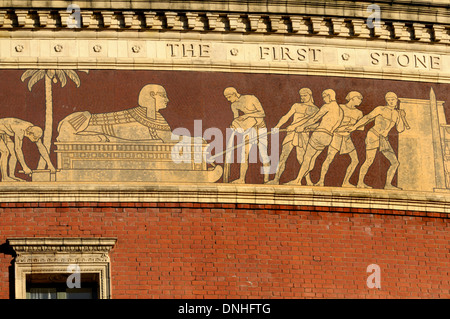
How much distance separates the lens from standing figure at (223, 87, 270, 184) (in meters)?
24.7

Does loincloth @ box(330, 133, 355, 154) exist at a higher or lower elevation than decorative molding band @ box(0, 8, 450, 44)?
lower

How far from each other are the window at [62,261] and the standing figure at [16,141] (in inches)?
52.0

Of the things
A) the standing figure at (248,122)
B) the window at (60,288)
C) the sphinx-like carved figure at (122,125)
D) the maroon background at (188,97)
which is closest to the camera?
the window at (60,288)

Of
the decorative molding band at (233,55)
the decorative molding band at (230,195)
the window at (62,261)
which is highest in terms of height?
the decorative molding band at (233,55)

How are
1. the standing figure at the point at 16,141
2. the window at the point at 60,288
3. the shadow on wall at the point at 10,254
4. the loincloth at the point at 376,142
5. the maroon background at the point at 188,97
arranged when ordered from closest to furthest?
the shadow on wall at the point at 10,254, the window at the point at 60,288, the standing figure at the point at 16,141, the maroon background at the point at 188,97, the loincloth at the point at 376,142

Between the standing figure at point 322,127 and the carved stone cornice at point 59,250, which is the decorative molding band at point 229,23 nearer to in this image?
the standing figure at point 322,127

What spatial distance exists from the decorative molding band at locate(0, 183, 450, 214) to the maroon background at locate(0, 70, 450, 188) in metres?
Result: 0.26

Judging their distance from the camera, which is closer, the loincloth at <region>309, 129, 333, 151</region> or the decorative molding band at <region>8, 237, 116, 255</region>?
the decorative molding band at <region>8, 237, 116, 255</region>

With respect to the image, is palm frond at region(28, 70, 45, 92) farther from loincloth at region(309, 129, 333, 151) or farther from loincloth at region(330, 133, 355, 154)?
loincloth at region(330, 133, 355, 154)

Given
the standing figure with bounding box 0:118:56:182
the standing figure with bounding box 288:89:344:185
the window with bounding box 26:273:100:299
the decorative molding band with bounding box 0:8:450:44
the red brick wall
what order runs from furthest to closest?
the decorative molding band with bounding box 0:8:450:44 → the standing figure with bounding box 288:89:344:185 → the standing figure with bounding box 0:118:56:182 → the window with bounding box 26:273:100:299 → the red brick wall

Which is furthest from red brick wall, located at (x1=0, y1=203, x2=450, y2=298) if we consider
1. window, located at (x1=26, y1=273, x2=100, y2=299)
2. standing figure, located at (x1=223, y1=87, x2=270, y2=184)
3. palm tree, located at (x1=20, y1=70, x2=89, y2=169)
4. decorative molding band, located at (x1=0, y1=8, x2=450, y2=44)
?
decorative molding band, located at (x1=0, y1=8, x2=450, y2=44)

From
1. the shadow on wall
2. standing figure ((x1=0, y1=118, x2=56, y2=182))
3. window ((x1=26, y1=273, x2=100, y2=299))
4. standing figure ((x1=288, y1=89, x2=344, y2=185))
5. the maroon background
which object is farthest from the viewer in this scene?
standing figure ((x1=288, y1=89, x2=344, y2=185))

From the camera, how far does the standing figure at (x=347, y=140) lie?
24734mm

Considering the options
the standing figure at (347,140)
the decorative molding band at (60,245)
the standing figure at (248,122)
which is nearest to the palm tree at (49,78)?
the decorative molding band at (60,245)
